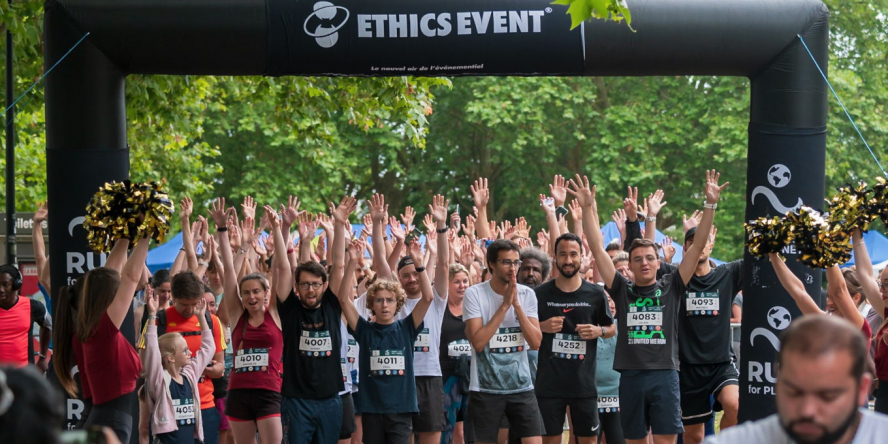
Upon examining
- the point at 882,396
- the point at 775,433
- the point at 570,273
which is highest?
the point at 570,273

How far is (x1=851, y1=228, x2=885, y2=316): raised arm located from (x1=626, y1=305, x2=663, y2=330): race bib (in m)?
1.64

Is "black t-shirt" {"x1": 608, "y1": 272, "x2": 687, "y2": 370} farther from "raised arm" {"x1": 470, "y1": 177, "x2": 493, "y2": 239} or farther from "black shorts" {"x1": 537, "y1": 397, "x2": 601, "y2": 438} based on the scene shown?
"raised arm" {"x1": 470, "y1": 177, "x2": 493, "y2": 239}

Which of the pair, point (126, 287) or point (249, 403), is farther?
point (249, 403)

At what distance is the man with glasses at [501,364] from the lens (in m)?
8.47

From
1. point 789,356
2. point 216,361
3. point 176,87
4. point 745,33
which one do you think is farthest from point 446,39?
point 176,87

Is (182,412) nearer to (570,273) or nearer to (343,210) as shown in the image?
(343,210)

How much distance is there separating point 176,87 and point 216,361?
4.75 meters

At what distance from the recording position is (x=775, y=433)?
9.48 ft

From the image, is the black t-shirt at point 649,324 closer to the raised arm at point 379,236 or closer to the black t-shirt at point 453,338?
the black t-shirt at point 453,338

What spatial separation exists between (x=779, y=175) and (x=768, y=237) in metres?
0.68

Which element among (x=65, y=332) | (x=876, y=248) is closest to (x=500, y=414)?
(x=65, y=332)

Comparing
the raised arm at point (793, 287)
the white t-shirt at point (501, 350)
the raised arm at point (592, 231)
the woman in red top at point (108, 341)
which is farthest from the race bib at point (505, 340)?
the woman in red top at point (108, 341)

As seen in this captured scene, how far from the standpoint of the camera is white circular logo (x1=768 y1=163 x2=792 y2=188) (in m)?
7.40

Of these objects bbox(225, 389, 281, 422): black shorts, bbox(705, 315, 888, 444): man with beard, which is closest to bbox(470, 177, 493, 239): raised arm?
bbox(225, 389, 281, 422): black shorts
